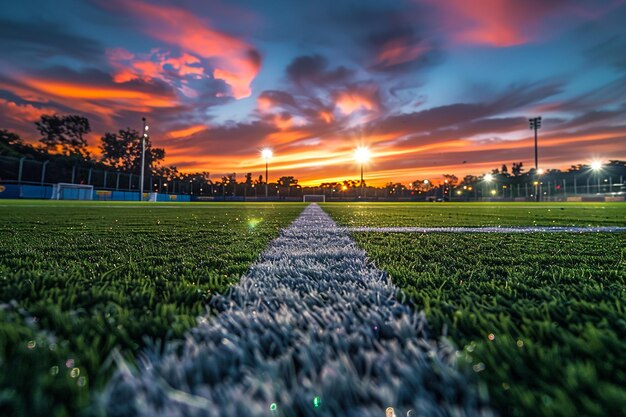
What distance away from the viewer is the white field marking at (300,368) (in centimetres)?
55

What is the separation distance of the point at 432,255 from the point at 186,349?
1.79 meters

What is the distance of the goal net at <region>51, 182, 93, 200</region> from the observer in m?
30.0

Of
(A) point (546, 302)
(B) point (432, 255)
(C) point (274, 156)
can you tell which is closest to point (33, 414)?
(A) point (546, 302)

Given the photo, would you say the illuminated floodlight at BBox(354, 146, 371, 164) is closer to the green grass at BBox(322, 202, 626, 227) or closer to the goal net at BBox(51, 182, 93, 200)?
the goal net at BBox(51, 182, 93, 200)

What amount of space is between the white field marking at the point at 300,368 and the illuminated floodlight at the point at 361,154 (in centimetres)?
5244

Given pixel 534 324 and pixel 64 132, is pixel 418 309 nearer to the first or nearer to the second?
pixel 534 324

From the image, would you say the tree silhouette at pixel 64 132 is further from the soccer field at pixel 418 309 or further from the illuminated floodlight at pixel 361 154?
the soccer field at pixel 418 309

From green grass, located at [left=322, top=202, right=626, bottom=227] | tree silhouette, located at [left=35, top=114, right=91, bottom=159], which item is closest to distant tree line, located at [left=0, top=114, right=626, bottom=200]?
tree silhouette, located at [left=35, top=114, right=91, bottom=159]

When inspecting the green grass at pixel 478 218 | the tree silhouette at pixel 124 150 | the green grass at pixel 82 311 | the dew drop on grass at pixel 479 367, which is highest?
the tree silhouette at pixel 124 150

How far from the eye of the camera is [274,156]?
4909cm

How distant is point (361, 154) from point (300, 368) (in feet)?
178

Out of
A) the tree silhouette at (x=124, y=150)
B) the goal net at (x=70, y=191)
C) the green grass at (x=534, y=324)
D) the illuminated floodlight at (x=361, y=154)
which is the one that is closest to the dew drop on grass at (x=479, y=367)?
the green grass at (x=534, y=324)

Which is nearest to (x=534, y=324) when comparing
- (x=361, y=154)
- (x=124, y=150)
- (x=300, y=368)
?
(x=300, y=368)

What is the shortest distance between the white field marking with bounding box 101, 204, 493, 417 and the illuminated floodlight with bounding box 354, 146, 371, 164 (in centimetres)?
5244
